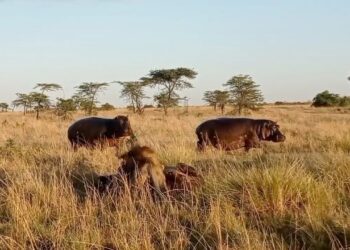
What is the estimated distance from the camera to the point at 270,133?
15.9 m

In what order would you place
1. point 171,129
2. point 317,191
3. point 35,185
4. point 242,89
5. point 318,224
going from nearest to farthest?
1. point 318,224
2. point 317,191
3. point 35,185
4. point 171,129
5. point 242,89

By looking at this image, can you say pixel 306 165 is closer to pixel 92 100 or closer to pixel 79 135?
pixel 79 135

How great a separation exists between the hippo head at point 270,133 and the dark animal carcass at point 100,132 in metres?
3.66

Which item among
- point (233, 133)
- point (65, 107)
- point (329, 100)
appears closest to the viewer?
point (233, 133)

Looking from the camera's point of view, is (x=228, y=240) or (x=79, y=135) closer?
(x=228, y=240)

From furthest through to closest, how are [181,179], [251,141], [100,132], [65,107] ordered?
[65,107] → [100,132] → [251,141] → [181,179]

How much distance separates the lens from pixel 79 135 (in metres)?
15.5

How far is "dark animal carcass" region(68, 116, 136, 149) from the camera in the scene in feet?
49.4

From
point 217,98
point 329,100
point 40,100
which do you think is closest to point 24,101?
point 40,100

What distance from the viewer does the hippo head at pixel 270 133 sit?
51.8 feet

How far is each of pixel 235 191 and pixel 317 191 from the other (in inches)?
38.0

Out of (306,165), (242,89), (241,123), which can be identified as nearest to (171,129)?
(241,123)

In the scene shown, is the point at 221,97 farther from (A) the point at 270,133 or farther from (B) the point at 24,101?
(A) the point at 270,133

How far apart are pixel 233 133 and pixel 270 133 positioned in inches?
56.5
